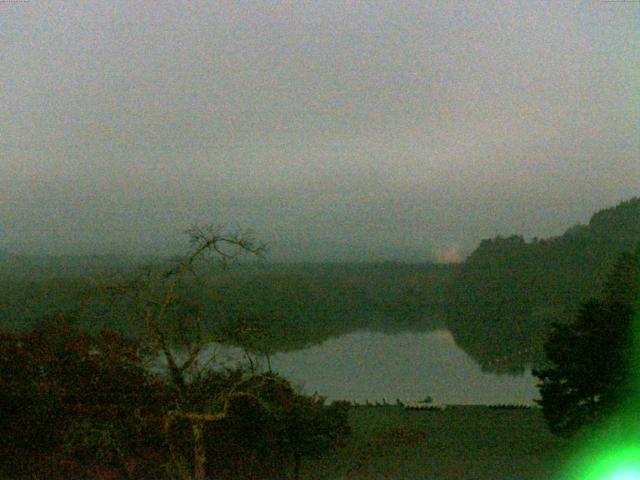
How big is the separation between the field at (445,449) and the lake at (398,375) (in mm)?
2083

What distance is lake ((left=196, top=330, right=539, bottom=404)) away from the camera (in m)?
15.4

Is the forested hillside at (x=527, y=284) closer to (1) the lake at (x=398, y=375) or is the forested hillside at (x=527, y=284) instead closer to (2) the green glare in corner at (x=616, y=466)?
(1) the lake at (x=398, y=375)

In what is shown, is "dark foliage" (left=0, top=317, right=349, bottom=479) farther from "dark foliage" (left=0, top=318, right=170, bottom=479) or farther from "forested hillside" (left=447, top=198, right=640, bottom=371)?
"forested hillside" (left=447, top=198, right=640, bottom=371)

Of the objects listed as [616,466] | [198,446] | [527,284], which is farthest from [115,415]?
[527,284]

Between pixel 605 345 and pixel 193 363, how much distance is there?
5.22 m

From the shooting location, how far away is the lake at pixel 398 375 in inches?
605

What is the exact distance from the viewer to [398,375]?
19797 mm

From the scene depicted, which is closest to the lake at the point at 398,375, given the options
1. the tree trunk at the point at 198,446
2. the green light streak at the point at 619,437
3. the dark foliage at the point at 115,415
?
the dark foliage at the point at 115,415

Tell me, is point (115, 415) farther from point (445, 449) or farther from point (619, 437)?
point (619, 437)

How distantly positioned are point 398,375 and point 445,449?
1225 cm

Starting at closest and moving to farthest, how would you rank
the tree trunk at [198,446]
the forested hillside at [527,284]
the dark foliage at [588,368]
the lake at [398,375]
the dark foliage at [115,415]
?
1. the tree trunk at [198,446]
2. the dark foliage at [115,415]
3. the dark foliage at [588,368]
4. the lake at [398,375]
5. the forested hillside at [527,284]

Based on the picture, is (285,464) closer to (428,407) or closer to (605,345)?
(605,345)

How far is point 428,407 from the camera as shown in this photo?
1117 centimetres

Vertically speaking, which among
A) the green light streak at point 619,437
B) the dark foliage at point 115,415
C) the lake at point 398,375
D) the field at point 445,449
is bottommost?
the lake at point 398,375
